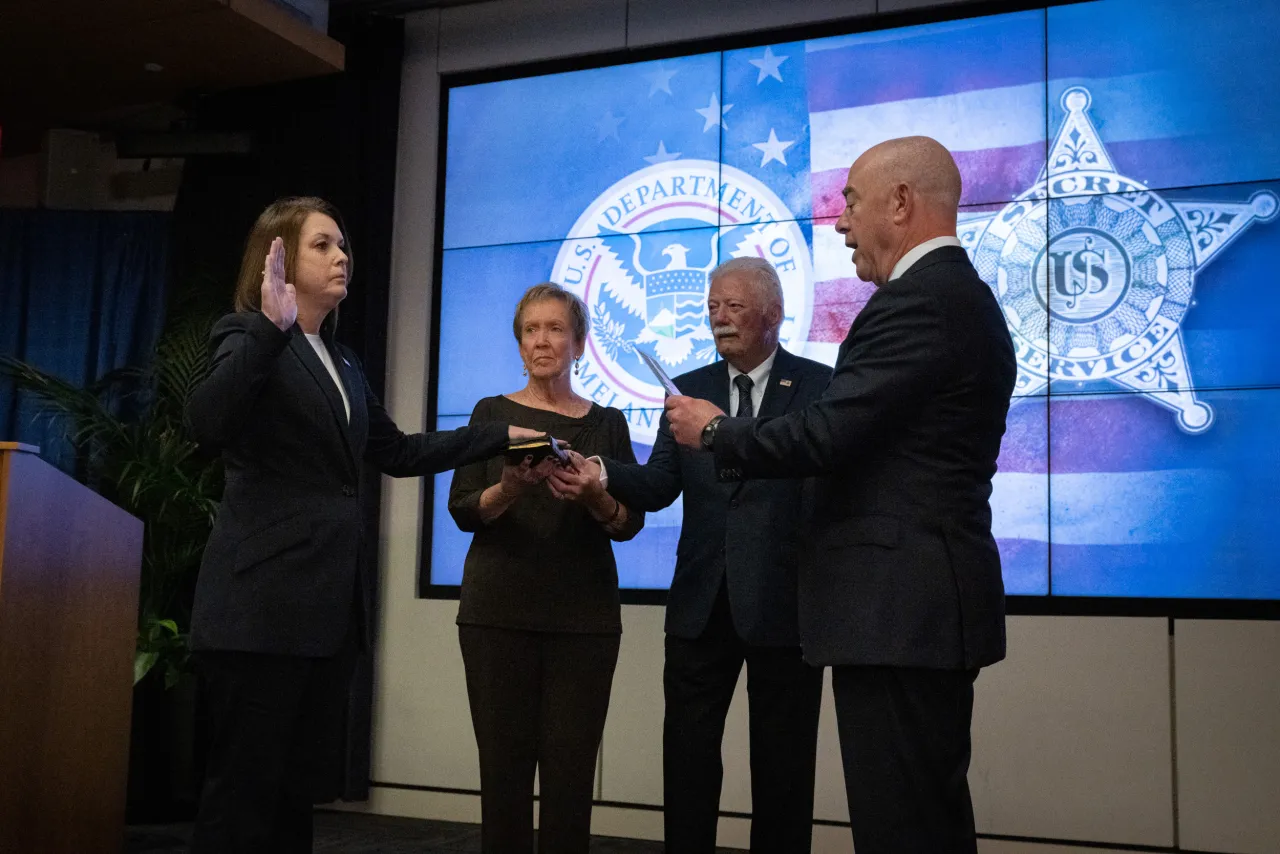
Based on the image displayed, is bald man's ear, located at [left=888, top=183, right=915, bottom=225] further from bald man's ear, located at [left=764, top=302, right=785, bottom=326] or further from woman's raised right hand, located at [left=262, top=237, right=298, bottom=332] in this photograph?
woman's raised right hand, located at [left=262, top=237, right=298, bottom=332]

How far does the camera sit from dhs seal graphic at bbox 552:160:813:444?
4.60m

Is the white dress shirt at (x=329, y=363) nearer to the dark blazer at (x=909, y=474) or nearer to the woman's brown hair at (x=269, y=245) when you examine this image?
the woman's brown hair at (x=269, y=245)

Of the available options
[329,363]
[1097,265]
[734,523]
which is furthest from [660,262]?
[329,363]

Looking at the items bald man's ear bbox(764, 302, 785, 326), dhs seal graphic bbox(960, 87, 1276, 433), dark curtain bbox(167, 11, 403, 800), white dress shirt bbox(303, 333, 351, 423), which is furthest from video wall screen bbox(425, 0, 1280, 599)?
white dress shirt bbox(303, 333, 351, 423)

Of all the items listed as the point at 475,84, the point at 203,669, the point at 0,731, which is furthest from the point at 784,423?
the point at 475,84

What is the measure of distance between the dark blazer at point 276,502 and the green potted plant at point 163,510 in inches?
102

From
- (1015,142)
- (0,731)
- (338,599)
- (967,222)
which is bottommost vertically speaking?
(0,731)

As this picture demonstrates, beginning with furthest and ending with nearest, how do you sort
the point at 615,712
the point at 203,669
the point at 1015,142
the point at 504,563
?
the point at 615,712 → the point at 1015,142 → the point at 504,563 → the point at 203,669

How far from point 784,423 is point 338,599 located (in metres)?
0.88

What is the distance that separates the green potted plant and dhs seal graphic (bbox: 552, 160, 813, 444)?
5.00 feet

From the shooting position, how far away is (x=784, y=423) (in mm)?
2061

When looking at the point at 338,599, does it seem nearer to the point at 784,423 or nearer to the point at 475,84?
the point at 784,423

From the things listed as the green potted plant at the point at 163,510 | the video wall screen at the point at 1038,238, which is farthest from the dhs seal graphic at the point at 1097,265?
the green potted plant at the point at 163,510

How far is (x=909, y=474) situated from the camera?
198 cm
